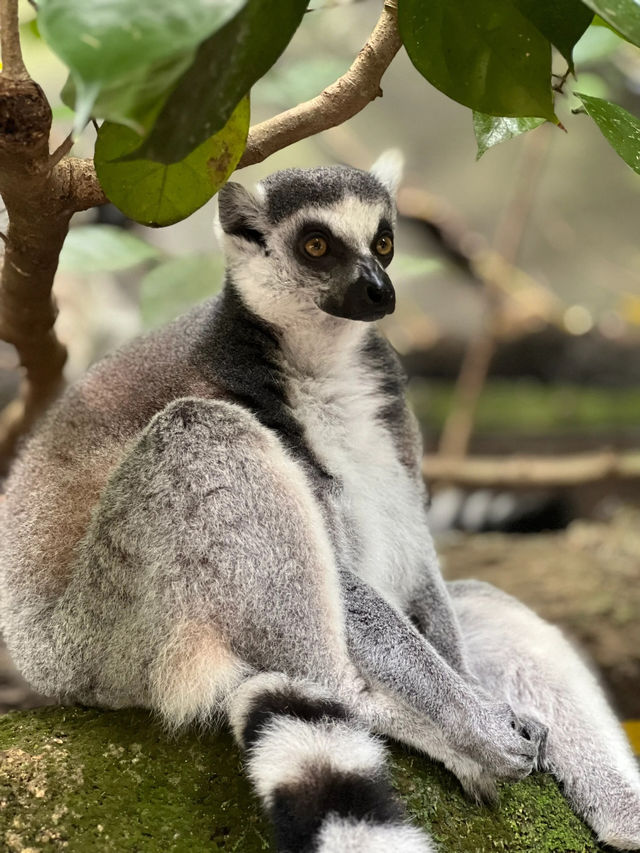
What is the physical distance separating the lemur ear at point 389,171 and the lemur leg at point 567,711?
1344 mm

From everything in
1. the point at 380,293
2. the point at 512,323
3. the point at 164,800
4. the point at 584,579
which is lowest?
the point at 584,579

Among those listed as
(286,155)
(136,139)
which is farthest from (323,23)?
(136,139)

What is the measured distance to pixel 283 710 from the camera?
1.73 meters

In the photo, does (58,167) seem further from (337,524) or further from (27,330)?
(337,524)

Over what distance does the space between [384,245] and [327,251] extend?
182mm

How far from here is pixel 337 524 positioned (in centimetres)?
208

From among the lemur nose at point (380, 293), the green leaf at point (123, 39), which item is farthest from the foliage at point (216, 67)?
the lemur nose at point (380, 293)

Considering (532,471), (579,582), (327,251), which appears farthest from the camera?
(532,471)

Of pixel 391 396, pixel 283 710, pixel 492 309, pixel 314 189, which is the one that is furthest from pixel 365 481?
pixel 492 309

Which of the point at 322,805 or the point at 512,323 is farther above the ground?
the point at 322,805

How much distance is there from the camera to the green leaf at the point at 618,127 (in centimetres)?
165

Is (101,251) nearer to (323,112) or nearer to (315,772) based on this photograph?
(323,112)

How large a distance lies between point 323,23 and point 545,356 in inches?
113

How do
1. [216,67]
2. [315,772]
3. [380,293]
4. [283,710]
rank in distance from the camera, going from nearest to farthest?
[216,67], [315,772], [283,710], [380,293]
